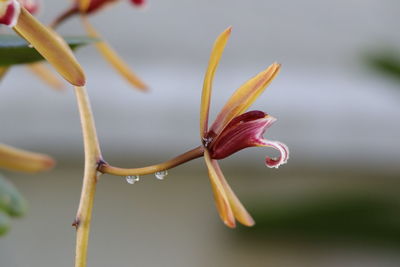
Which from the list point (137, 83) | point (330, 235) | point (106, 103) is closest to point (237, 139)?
point (137, 83)

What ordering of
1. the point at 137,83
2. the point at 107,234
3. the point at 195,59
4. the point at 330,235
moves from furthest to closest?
the point at 195,59, the point at 107,234, the point at 330,235, the point at 137,83

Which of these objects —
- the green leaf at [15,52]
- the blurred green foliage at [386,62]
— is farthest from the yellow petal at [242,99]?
the blurred green foliage at [386,62]

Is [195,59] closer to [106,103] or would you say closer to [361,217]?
[106,103]

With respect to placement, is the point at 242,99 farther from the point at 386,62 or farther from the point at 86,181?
the point at 386,62

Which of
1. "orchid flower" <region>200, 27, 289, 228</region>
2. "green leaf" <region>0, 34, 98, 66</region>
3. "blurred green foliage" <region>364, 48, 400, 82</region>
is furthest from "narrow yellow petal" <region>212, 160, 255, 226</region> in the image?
"blurred green foliage" <region>364, 48, 400, 82</region>

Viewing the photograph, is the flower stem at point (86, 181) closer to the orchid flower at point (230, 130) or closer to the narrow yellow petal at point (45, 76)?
the orchid flower at point (230, 130)

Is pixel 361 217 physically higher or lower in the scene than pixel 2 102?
lower
